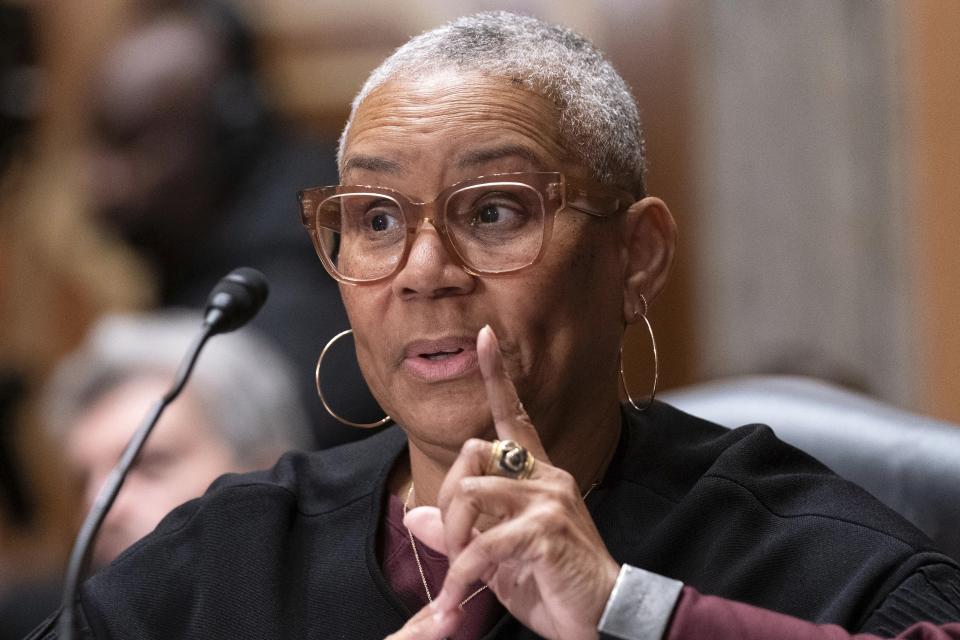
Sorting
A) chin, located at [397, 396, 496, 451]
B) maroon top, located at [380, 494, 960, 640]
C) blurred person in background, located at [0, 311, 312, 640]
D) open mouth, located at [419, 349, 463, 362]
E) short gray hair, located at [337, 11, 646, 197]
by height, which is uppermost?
short gray hair, located at [337, 11, 646, 197]

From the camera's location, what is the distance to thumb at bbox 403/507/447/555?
1.83 meters

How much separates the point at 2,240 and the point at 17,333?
32cm

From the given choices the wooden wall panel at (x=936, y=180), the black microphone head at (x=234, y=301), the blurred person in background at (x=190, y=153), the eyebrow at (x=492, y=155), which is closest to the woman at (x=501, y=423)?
the eyebrow at (x=492, y=155)

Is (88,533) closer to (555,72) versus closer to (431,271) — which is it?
(431,271)

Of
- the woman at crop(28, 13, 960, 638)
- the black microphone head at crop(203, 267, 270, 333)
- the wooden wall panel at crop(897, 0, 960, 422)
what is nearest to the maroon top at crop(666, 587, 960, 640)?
the woman at crop(28, 13, 960, 638)

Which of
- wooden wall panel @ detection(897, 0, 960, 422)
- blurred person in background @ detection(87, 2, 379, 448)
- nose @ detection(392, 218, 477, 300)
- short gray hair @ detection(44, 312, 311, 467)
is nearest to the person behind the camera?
nose @ detection(392, 218, 477, 300)

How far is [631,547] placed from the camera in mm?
2059

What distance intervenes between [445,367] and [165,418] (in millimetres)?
1349

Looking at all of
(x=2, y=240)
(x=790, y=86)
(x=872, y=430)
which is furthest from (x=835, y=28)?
(x=2, y=240)

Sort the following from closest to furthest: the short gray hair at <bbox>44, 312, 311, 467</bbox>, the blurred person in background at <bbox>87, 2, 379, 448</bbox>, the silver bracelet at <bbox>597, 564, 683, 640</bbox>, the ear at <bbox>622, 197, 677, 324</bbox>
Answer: the silver bracelet at <bbox>597, 564, 683, 640</bbox>, the ear at <bbox>622, 197, 677, 324</bbox>, the short gray hair at <bbox>44, 312, 311, 467</bbox>, the blurred person in background at <bbox>87, 2, 379, 448</bbox>

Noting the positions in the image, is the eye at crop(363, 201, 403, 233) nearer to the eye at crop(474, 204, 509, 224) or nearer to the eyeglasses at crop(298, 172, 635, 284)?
the eyeglasses at crop(298, 172, 635, 284)

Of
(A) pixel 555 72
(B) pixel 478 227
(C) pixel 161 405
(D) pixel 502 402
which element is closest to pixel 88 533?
(C) pixel 161 405

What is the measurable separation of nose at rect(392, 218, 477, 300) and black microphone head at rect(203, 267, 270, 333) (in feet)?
1.01

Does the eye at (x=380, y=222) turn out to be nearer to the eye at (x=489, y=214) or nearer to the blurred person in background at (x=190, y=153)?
the eye at (x=489, y=214)
